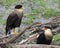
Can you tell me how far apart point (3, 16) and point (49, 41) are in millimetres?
4125

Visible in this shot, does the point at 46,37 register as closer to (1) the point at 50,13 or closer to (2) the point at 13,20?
(2) the point at 13,20

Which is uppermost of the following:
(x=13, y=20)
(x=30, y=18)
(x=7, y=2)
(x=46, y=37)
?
(x=46, y=37)

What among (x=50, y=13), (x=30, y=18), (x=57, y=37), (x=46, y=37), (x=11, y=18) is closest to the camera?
(x=46, y=37)

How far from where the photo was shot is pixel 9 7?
1741cm

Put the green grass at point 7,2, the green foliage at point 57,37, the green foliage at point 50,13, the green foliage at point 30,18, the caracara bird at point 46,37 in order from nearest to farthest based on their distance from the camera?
the caracara bird at point 46,37, the green foliage at point 57,37, the green foliage at point 30,18, the green foliage at point 50,13, the green grass at point 7,2

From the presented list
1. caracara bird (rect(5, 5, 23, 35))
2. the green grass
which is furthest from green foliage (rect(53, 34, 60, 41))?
the green grass

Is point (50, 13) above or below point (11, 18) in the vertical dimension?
below

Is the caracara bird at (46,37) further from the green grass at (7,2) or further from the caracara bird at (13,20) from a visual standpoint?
the green grass at (7,2)

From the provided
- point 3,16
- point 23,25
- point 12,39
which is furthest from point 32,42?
point 3,16

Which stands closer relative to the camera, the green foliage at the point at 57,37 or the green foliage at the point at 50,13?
the green foliage at the point at 57,37

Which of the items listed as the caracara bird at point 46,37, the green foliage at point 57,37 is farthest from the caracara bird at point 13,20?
the caracara bird at point 46,37

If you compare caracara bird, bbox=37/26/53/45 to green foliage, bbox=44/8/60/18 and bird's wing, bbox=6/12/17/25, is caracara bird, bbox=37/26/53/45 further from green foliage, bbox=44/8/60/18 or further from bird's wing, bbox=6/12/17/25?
green foliage, bbox=44/8/60/18

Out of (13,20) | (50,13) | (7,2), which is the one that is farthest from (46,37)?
(7,2)

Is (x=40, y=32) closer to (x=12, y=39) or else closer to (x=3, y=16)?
(x=12, y=39)
